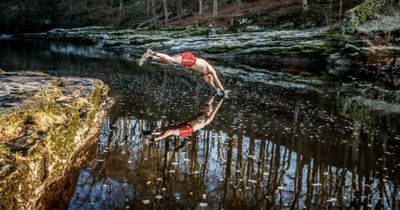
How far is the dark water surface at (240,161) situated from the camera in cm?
873

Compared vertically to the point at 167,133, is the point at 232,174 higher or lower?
lower

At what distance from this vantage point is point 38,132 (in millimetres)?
9117

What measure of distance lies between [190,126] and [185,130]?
72 cm

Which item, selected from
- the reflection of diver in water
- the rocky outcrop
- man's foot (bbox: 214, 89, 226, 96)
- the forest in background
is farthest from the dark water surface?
the forest in background

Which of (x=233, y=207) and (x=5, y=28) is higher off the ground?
(x=5, y=28)

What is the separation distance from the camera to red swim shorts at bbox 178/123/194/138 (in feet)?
43.2

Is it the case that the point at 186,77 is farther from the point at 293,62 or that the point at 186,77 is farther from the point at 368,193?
the point at 368,193

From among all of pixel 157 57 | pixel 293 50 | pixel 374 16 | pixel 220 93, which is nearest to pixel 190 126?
pixel 157 57

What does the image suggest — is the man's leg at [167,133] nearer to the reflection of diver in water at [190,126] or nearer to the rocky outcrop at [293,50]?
the reflection of diver in water at [190,126]

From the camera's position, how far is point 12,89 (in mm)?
11055

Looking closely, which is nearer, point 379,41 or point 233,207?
point 233,207

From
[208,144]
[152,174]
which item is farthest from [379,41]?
[152,174]

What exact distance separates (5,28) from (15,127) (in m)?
91.8

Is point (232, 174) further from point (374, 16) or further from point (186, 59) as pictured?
point (374, 16)
